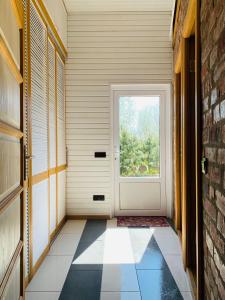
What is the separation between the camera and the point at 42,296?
7.74 ft

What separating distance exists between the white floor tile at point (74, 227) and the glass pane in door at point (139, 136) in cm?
105

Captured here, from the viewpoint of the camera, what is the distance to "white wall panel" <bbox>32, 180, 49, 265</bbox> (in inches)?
112

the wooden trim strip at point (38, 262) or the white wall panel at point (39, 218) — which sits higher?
the white wall panel at point (39, 218)

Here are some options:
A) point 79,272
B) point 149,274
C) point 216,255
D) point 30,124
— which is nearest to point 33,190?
point 30,124

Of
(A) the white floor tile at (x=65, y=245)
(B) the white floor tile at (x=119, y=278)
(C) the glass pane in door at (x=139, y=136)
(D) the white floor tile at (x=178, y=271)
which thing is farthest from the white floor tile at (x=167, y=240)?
(C) the glass pane in door at (x=139, y=136)

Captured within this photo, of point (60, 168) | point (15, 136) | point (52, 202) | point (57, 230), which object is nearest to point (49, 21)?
point (60, 168)

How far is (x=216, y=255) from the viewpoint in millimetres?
1491

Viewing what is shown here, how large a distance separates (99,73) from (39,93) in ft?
6.36

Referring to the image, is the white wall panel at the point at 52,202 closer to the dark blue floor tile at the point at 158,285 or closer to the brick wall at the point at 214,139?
the dark blue floor tile at the point at 158,285

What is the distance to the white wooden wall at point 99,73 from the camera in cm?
482

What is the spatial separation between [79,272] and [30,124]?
1.45 meters

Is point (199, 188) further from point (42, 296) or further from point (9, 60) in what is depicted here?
point (42, 296)

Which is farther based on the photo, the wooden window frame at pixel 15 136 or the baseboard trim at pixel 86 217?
the baseboard trim at pixel 86 217

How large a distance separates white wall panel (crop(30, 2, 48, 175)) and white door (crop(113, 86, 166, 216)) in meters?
1.81
